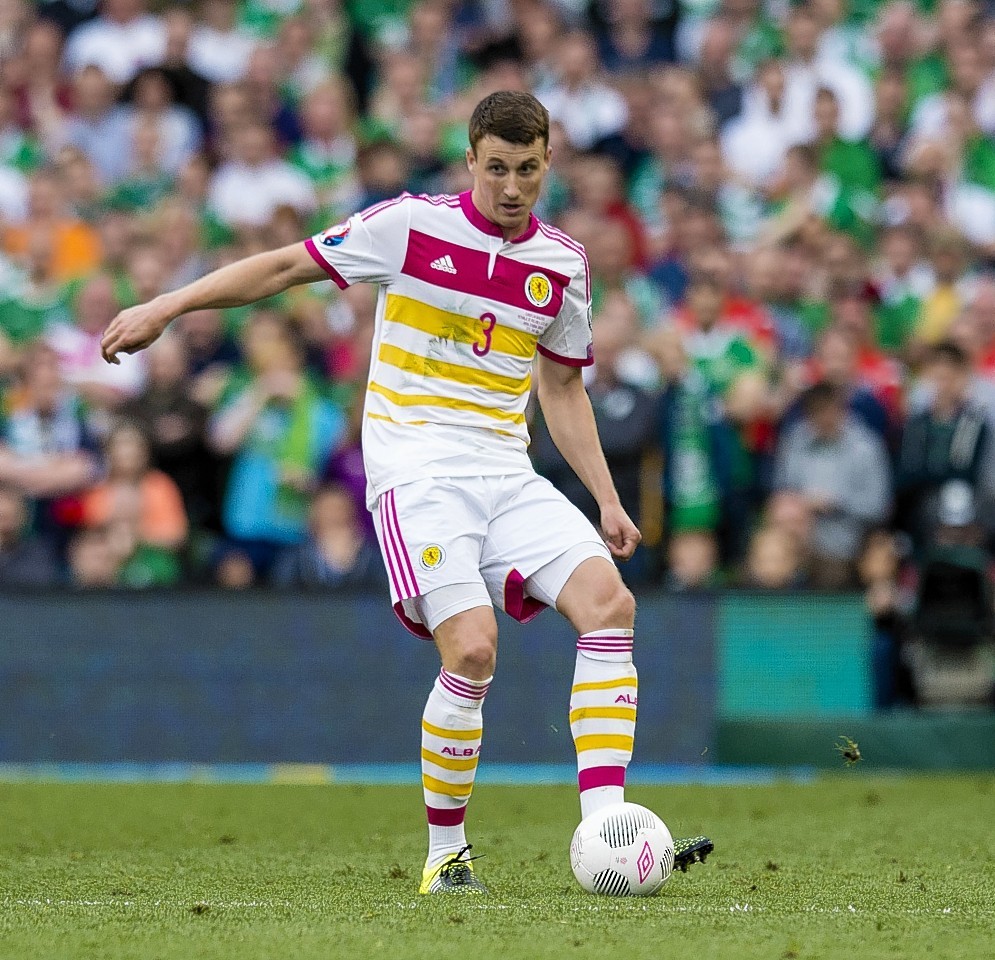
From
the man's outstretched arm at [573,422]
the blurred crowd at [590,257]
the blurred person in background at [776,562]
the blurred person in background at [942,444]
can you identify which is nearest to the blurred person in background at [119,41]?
the blurred crowd at [590,257]

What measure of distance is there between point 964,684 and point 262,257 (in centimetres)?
680

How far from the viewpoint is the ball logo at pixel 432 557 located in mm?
6102

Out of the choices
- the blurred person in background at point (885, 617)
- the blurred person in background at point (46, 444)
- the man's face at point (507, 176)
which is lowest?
the blurred person in background at point (885, 617)

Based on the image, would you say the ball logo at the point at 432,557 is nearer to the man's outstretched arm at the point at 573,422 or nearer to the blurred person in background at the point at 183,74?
the man's outstretched arm at the point at 573,422

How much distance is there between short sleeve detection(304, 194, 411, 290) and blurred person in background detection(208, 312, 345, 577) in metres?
6.10

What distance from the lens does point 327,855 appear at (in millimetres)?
7398

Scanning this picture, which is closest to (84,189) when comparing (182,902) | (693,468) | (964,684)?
(693,468)

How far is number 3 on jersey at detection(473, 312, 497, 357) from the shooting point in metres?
6.29

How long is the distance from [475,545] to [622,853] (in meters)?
1.11

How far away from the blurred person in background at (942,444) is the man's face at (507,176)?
5.98m

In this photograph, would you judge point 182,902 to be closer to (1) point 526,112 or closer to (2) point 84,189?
(1) point 526,112

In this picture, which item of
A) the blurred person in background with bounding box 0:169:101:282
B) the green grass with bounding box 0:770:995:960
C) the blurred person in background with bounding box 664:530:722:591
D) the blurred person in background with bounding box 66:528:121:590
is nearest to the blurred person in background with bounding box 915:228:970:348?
the blurred person in background with bounding box 664:530:722:591

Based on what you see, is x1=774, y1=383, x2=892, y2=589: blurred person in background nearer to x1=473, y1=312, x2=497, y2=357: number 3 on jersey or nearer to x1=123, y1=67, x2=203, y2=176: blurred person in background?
x1=473, y1=312, x2=497, y2=357: number 3 on jersey

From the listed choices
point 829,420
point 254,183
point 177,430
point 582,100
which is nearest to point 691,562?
point 829,420
